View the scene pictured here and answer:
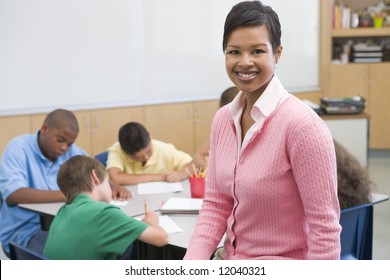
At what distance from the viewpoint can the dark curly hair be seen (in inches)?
98.1

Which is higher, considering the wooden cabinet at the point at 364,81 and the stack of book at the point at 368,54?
the stack of book at the point at 368,54

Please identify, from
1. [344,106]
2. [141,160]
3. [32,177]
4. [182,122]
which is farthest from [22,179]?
[344,106]

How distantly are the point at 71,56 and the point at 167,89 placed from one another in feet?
3.23

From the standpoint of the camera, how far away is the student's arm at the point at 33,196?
115 inches

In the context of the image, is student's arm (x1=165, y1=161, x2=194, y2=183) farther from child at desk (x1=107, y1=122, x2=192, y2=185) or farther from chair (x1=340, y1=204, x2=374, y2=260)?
chair (x1=340, y1=204, x2=374, y2=260)

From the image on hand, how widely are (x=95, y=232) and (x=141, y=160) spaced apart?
4.17ft

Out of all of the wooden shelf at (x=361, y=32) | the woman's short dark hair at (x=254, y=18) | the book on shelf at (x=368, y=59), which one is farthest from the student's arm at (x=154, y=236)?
the book on shelf at (x=368, y=59)

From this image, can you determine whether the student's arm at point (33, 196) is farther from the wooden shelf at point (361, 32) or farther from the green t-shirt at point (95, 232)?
the wooden shelf at point (361, 32)

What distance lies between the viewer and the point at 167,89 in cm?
584

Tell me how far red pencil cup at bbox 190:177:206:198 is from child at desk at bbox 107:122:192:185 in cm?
40

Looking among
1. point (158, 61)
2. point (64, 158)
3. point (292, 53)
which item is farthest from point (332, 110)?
point (64, 158)

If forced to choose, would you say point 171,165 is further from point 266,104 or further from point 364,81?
point 364,81

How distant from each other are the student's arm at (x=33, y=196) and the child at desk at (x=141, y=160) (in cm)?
47

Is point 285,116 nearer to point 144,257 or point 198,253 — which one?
point 198,253
